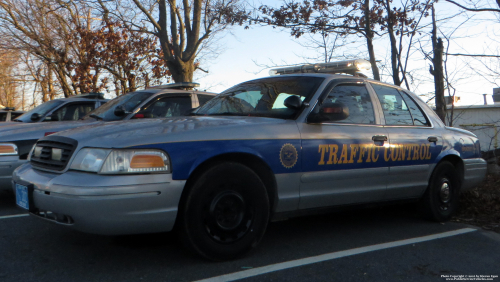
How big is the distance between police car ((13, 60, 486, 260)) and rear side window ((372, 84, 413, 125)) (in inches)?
0.6

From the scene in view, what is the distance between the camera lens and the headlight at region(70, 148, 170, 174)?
3090mm

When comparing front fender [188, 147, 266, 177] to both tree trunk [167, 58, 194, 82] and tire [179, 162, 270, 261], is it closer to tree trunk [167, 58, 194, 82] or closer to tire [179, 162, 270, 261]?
tire [179, 162, 270, 261]

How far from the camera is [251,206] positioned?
358 centimetres

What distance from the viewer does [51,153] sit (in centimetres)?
354

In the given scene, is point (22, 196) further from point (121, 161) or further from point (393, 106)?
point (393, 106)

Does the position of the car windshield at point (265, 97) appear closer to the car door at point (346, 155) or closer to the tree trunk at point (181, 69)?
the car door at point (346, 155)

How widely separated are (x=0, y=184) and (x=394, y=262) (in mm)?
4539

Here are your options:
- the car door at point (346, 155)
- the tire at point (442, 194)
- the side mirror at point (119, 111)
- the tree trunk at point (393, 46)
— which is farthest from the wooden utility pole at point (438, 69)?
the side mirror at point (119, 111)

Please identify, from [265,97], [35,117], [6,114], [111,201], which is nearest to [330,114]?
[265,97]

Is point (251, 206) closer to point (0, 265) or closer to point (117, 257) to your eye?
point (117, 257)

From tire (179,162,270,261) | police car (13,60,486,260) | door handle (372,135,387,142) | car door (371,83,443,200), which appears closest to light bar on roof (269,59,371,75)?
police car (13,60,486,260)

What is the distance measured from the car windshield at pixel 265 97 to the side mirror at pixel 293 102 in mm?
100

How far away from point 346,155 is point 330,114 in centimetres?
46

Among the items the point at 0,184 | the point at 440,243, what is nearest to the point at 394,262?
the point at 440,243
